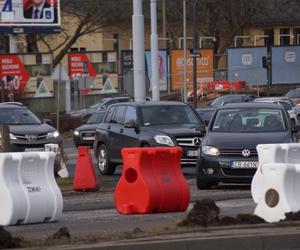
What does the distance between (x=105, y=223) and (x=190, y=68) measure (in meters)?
57.4

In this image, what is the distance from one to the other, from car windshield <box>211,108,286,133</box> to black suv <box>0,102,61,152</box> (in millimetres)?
6089

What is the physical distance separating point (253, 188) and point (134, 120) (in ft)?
31.0

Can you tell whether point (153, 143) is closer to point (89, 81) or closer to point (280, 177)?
point (280, 177)

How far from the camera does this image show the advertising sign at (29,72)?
200 feet

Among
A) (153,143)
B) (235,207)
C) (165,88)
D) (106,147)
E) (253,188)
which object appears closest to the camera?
(253,188)

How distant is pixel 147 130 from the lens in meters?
20.9

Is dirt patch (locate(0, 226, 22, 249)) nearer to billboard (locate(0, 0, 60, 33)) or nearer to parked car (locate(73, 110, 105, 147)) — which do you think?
parked car (locate(73, 110, 105, 147))

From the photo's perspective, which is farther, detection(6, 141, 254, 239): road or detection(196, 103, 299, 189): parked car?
detection(196, 103, 299, 189): parked car

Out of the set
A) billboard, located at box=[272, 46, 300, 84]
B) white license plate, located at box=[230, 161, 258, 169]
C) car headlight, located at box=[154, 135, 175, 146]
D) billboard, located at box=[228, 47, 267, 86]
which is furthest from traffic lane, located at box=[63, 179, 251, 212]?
billboard, located at box=[272, 46, 300, 84]

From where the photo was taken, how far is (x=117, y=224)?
39.9ft

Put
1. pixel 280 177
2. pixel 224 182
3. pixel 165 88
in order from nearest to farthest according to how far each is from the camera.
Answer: pixel 280 177 → pixel 224 182 → pixel 165 88

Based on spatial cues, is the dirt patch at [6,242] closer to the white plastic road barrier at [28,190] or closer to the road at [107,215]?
the road at [107,215]

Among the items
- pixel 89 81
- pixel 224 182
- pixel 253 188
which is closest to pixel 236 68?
pixel 89 81

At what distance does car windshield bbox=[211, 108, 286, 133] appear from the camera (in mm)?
18172
